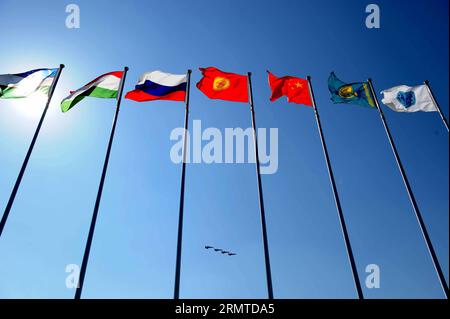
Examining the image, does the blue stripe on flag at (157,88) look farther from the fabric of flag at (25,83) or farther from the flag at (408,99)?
the flag at (408,99)

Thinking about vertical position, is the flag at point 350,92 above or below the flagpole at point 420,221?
above

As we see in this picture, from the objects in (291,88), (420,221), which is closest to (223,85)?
(291,88)

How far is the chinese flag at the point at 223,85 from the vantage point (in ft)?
49.6

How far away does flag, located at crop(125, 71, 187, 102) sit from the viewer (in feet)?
48.0

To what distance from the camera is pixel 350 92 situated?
1581cm

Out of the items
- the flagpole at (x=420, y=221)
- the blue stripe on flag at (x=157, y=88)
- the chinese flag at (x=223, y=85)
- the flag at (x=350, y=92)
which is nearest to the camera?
the flagpole at (x=420, y=221)

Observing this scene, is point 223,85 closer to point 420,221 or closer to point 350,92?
point 350,92

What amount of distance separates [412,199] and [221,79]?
10.4m

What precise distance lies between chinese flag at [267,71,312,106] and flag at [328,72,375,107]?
4.64 feet

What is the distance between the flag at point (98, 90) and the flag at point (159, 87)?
39.2 inches

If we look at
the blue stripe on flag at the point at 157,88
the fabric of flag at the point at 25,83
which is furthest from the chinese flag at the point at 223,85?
the fabric of flag at the point at 25,83
